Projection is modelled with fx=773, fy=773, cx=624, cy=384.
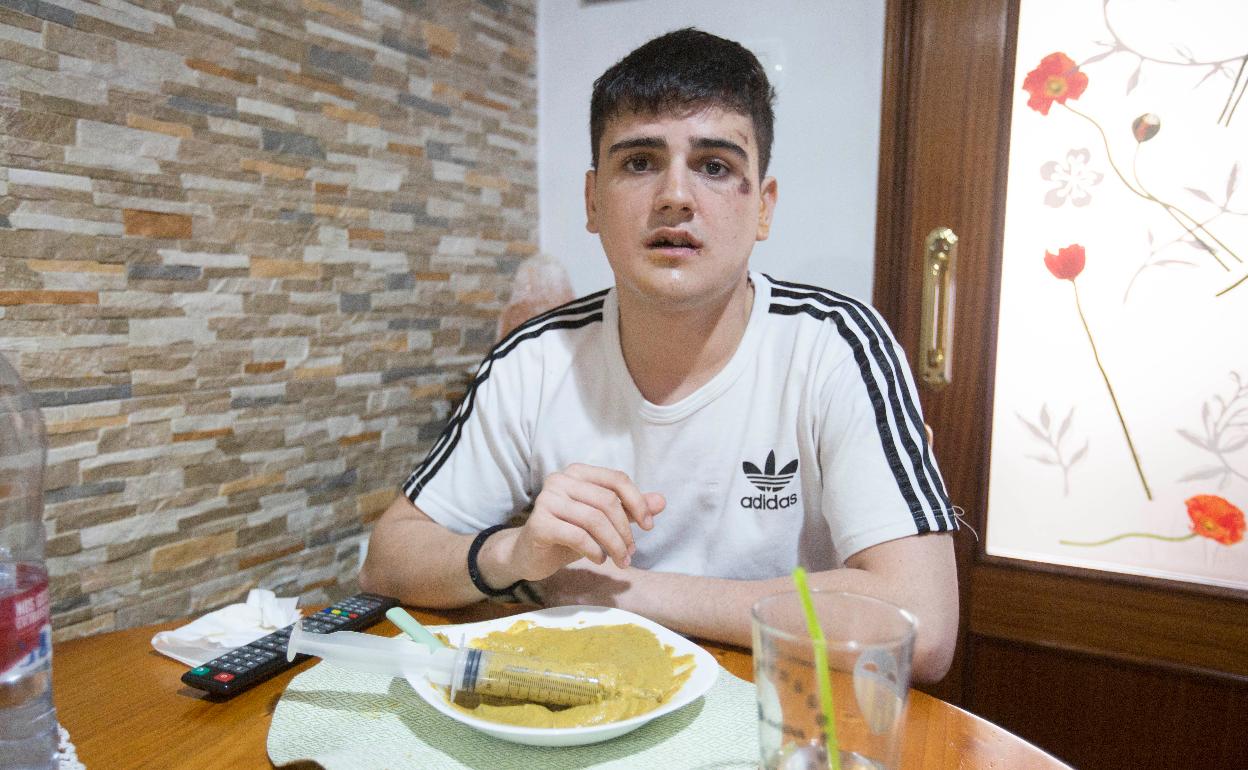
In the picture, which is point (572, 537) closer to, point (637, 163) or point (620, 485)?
point (620, 485)

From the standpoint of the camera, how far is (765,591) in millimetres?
971

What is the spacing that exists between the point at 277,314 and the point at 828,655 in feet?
5.05

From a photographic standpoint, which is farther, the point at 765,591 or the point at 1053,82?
the point at 1053,82

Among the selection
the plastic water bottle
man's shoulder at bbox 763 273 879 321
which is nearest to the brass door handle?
man's shoulder at bbox 763 273 879 321

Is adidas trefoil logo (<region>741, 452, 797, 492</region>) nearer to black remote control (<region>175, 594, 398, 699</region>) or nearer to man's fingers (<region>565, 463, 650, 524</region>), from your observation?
man's fingers (<region>565, 463, 650, 524</region>)

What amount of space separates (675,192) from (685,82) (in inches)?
7.3

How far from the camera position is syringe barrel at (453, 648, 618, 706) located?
28.1 inches

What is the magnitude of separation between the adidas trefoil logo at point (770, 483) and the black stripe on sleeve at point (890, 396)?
0.57 ft

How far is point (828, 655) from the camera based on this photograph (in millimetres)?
541

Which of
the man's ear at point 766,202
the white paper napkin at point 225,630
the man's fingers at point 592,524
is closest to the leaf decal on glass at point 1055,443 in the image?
the man's ear at point 766,202

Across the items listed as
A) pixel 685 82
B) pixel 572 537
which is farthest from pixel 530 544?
pixel 685 82

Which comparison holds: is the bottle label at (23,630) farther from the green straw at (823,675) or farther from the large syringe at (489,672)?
the green straw at (823,675)

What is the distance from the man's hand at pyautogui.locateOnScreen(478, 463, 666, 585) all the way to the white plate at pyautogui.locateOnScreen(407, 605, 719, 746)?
71mm

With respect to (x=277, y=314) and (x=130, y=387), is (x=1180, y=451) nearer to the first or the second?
(x=277, y=314)
